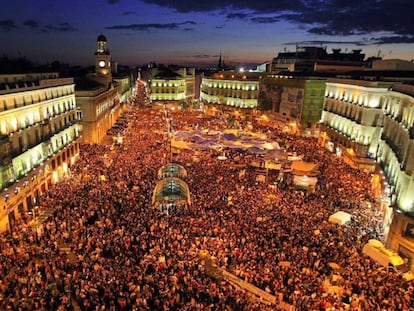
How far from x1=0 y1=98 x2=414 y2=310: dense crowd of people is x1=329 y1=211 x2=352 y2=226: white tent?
19.0 inches

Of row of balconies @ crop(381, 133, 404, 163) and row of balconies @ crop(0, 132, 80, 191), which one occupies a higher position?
row of balconies @ crop(381, 133, 404, 163)

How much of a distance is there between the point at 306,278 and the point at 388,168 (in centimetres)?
2070

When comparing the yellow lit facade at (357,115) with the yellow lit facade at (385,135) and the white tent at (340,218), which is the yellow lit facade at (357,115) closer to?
the yellow lit facade at (385,135)

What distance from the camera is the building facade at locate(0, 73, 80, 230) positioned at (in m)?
26.8

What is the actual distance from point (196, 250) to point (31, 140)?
21.0 metres

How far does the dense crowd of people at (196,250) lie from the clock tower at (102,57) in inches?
1809

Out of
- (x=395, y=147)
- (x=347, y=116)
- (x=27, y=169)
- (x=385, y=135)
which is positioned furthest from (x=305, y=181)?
(x=27, y=169)

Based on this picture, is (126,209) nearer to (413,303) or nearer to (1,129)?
(1,129)

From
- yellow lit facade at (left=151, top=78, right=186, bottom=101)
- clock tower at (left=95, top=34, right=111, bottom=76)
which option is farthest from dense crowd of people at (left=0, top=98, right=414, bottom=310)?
yellow lit facade at (left=151, top=78, right=186, bottom=101)

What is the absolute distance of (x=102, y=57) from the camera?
73.6 metres

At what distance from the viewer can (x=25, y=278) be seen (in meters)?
17.8

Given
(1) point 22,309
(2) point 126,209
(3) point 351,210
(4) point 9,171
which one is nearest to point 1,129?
(4) point 9,171

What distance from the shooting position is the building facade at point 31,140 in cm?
2681

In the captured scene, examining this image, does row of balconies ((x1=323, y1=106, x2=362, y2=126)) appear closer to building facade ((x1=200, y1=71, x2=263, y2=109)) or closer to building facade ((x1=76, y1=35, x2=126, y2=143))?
building facade ((x1=200, y1=71, x2=263, y2=109))
